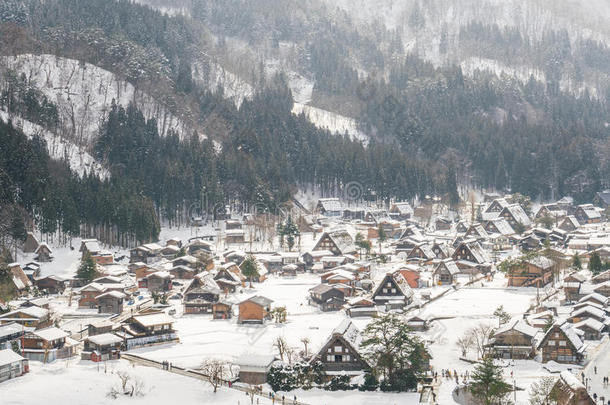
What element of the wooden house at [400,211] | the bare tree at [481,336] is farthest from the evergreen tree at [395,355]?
the wooden house at [400,211]

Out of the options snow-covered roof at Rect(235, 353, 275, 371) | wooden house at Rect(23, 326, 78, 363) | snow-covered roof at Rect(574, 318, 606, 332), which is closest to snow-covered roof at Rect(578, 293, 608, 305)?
snow-covered roof at Rect(574, 318, 606, 332)

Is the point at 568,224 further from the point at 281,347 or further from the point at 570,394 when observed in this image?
the point at 570,394

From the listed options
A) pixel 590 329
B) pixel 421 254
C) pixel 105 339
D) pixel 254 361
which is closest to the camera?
A: pixel 254 361

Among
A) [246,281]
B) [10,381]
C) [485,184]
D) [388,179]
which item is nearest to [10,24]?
[388,179]

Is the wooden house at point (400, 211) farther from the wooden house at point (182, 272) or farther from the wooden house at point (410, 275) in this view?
the wooden house at point (182, 272)

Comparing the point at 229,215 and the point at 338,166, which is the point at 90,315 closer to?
the point at 229,215

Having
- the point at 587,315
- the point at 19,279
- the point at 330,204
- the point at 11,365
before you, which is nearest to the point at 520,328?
the point at 587,315

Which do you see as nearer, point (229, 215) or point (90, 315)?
point (90, 315)
